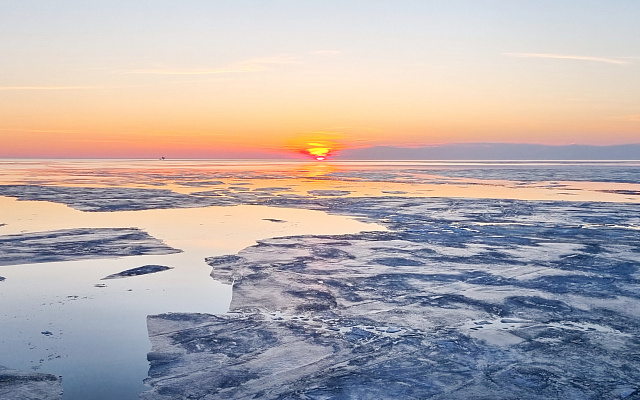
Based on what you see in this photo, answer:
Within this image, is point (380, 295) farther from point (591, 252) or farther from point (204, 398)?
point (591, 252)

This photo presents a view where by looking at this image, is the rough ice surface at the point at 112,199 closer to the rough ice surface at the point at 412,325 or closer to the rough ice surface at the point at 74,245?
the rough ice surface at the point at 74,245

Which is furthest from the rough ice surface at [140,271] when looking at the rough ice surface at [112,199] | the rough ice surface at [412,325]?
the rough ice surface at [112,199]

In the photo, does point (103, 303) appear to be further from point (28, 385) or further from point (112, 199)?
point (112, 199)

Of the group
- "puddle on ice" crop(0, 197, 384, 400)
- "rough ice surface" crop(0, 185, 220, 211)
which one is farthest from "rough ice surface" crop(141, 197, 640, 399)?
"rough ice surface" crop(0, 185, 220, 211)

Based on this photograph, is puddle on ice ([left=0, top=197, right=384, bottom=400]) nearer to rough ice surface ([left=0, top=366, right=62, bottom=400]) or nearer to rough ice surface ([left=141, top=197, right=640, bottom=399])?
rough ice surface ([left=0, top=366, right=62, bottom=400])

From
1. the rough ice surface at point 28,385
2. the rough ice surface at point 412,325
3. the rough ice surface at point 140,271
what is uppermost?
the rough ice surface at point 28,385

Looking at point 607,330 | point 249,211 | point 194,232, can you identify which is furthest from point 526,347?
point 249,211
